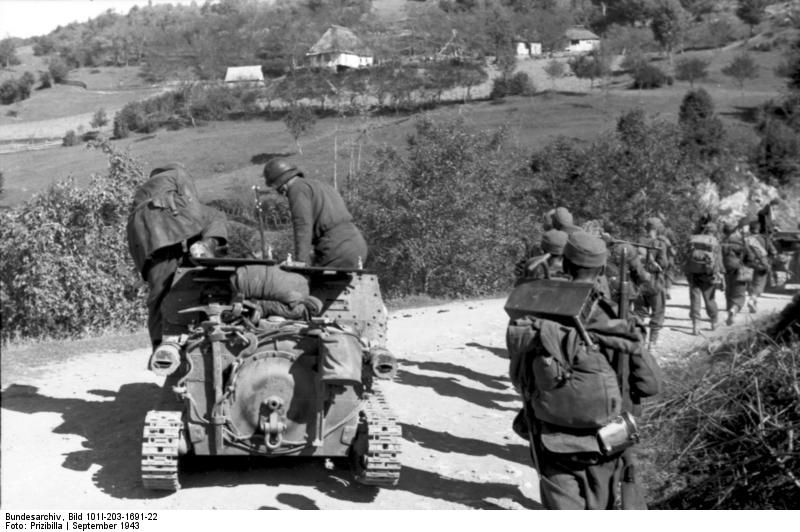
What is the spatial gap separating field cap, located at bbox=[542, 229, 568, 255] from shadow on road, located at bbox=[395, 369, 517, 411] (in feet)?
7.50

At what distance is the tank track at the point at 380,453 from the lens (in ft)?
23.4

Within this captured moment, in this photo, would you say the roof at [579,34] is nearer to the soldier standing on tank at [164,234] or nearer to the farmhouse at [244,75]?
the farmhouse at [244,75]

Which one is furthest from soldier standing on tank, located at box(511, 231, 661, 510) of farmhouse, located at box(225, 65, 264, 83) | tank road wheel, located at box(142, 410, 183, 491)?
farmhouse, located at box(225, 65, 264, 83)

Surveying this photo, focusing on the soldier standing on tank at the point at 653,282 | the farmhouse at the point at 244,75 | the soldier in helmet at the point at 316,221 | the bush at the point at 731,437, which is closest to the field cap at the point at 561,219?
the bush at the point at 731,437

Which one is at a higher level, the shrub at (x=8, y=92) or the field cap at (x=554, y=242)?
the shrub at (x=8, y=92)

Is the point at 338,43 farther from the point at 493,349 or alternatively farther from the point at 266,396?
the point at 266,396

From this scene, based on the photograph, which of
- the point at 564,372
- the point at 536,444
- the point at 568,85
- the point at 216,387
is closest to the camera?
the point at 564,372

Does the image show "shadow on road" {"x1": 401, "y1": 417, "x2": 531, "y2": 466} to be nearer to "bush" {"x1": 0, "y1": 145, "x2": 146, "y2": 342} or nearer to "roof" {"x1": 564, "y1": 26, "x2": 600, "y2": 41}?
"bush" {"x1": 0, "y1": 145, "x2": 146, "y2": 342}

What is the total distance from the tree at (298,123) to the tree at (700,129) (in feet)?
47.4

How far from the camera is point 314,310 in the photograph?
7.70m

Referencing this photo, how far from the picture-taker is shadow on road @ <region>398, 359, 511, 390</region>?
11.7 m

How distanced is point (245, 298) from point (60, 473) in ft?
6.22

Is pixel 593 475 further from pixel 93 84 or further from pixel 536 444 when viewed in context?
pixel 93 84

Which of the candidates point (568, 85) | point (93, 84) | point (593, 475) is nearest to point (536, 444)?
point (593, 475)
